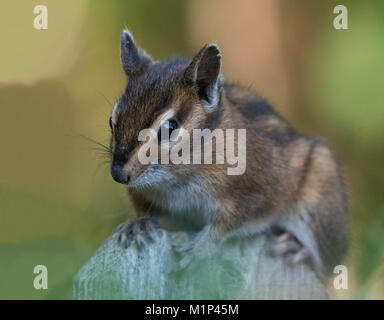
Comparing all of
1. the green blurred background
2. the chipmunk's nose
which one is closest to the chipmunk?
the chipmunk's nose

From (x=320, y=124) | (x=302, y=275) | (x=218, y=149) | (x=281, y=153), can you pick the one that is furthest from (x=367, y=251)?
(x=320, y=124)

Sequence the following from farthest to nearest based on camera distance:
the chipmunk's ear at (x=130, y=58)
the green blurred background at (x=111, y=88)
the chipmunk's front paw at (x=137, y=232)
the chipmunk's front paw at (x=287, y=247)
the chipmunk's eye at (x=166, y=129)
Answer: the green blurred background at (x=111, y=88) → the chipmunk's ear at (x=130, y=58) → the chipmunk's front paw at (x=287, y=247) → the chipmunk's eye at (x=166, y=129) → the chipmunk's front paw at (x=137, y=232)

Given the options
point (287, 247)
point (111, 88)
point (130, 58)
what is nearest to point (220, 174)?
point (287, 247)

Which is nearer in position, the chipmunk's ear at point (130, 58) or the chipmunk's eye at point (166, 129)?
the chipmunk's eye at point (166, 129)

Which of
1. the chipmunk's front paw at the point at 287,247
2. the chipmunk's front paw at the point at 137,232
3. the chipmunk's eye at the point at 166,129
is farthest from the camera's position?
the chipmunk's front paw at the point at 287,247

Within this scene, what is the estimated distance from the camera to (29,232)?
3.42 m

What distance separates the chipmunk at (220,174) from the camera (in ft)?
8.39

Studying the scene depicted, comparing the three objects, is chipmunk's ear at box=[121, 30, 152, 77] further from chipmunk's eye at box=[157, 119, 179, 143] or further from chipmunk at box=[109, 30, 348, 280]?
chipmunk's eye at box=[157, 119, 179, 143]

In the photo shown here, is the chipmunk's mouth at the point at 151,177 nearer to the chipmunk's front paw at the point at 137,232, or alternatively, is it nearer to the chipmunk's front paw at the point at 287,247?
the chipmunk's front paw at the point at 137,232

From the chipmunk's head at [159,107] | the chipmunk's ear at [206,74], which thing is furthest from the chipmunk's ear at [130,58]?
the chipmunk's ear at [206,74]

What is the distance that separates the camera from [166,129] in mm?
2529

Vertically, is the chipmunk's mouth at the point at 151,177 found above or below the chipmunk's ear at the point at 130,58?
below

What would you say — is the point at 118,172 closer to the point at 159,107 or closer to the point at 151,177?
the point at 151,177

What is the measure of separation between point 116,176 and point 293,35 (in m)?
3.09
